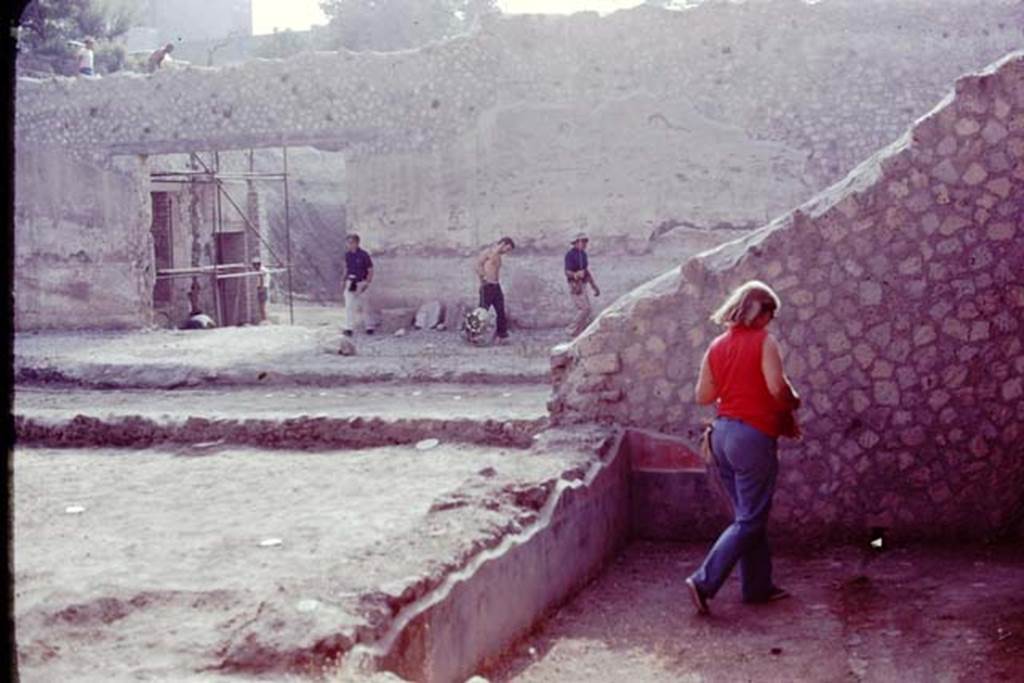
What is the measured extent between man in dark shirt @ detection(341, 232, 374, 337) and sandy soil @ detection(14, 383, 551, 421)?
15.5 feet

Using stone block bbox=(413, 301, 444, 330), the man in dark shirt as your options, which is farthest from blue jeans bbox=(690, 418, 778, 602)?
stone block bbox=(413, 301, 444, 330)

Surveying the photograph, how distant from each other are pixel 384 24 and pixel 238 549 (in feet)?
129

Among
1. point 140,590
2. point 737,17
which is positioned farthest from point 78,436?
point 737,17

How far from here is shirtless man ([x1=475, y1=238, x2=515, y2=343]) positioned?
16547mm

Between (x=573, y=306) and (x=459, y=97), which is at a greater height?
(x=459, y=97)

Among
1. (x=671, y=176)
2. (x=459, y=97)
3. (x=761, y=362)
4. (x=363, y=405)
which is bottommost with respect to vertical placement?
(x=363, y=405)

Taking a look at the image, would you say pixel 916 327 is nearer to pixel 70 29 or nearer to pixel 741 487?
pixel 741 487

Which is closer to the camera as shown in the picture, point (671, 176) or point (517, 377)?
point (517, 377)

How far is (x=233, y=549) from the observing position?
19.2 feet

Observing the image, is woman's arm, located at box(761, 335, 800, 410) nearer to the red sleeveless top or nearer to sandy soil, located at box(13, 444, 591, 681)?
the red sleeveless top

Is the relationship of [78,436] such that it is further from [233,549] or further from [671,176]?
[671,176]

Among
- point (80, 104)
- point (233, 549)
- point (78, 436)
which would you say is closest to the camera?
point (233, 549)

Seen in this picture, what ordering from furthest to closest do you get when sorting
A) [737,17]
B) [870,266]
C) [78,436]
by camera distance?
1. [737,17]
2. [78,436]
3. [870,266]

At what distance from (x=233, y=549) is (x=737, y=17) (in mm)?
13286
